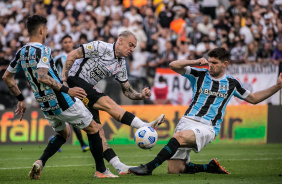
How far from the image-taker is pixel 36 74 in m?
6.92

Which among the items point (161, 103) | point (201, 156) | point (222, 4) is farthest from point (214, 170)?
point (222, 4)

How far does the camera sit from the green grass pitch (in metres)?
7.08

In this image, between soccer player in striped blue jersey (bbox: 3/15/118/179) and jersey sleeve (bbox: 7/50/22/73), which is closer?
soccer player in striped blue jersey (bbox: 3/15/118/179)

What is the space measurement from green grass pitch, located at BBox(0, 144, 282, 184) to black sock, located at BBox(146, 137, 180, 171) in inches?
7.4

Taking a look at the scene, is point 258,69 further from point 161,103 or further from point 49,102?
point 49,102

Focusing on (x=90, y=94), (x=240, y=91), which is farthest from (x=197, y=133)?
(x=90, y=94)

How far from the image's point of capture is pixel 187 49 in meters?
17.5

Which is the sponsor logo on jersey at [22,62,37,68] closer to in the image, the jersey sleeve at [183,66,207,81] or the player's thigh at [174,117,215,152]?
the player's thigh at [174,117,215,152]

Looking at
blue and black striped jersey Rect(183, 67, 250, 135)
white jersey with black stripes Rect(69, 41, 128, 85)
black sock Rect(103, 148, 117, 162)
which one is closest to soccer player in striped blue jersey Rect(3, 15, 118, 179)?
black sock Rect(103, 148, 117, 162)

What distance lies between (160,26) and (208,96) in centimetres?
1108

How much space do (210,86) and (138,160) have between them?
3173 mm

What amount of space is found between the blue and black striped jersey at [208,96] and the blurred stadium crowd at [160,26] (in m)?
7.87

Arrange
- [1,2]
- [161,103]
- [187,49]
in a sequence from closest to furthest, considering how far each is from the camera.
Answer: [161,103]
[187,49]
[1,2]

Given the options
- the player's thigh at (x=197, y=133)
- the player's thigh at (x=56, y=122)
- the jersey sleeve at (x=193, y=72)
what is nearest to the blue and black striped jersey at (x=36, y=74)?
the player's thigh at (x=56, y=122)
